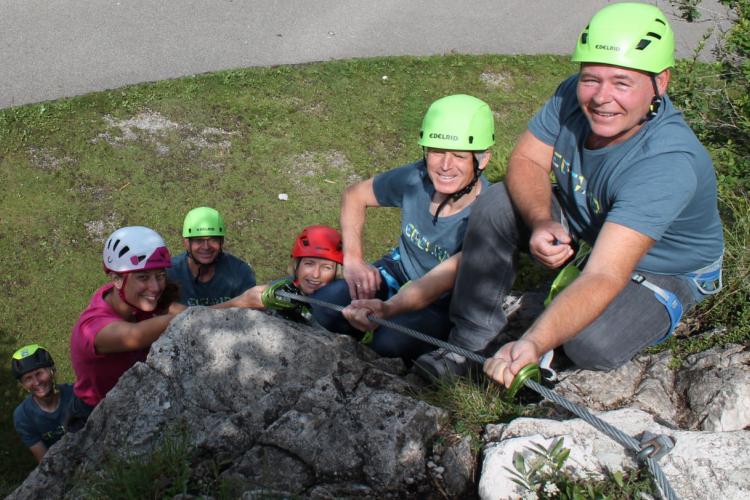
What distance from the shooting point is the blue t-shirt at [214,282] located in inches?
232

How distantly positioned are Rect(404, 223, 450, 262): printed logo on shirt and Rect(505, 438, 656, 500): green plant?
1.73 metres

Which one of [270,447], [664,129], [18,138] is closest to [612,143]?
[664,129]

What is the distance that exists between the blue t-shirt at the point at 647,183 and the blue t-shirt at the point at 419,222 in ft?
2.10

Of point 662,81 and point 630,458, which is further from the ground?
point 662,81

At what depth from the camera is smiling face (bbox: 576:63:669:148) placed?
353cm

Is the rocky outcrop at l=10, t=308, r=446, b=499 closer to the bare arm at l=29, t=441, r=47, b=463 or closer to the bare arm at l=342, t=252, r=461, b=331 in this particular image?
the bare arm at l=342, t=252, r=461, b=331

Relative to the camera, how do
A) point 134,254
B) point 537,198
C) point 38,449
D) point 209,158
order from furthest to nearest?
point 209,158 < point 38,449 < point 134,254 < point 537,198

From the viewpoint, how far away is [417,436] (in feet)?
10.7

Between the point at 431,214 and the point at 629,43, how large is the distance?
1.52 meters

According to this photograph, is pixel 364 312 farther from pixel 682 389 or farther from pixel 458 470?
pixel 682 389

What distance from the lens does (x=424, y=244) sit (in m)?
4.66

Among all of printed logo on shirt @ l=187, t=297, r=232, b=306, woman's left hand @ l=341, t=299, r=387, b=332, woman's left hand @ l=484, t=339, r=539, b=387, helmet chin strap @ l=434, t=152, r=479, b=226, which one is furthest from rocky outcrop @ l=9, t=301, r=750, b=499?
printed logo on shirt @ l=187, t=297, r=232, b=306

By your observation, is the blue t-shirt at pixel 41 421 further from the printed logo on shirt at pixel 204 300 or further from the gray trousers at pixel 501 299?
the gray trousers at pixel 501 299

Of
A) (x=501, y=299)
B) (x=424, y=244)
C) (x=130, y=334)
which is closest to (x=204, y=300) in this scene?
(x=130, y=334)
